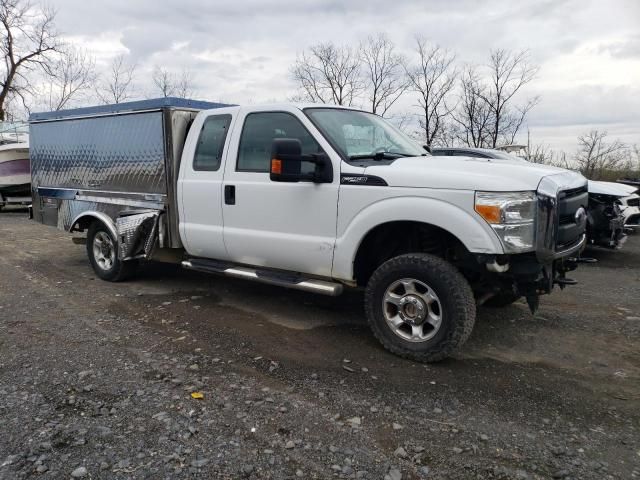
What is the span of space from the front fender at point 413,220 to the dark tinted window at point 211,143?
1.68m

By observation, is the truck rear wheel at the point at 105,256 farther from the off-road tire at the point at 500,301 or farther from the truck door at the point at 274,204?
the off-road tire at the point at 500,301

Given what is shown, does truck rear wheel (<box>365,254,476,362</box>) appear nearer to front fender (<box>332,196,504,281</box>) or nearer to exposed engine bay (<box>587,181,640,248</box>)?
front fender (<box>332,196,504,281</box>)

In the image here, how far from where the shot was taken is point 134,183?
6012 millimetres

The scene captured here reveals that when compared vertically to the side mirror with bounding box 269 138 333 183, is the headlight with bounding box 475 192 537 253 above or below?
below

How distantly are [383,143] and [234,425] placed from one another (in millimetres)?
2873

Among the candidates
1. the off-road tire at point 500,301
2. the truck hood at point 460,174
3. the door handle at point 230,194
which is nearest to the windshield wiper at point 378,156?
the truck hood at point 460,174

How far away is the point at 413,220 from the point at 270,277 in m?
1.59

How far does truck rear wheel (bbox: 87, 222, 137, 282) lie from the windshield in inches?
126

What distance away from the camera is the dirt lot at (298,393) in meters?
2.75

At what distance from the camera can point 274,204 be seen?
15.5ft

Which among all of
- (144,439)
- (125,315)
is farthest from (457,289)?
(125,315)

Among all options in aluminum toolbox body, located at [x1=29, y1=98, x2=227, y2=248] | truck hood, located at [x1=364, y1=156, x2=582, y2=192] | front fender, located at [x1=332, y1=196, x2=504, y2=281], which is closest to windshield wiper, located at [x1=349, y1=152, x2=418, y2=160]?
truck hood, located at [x1=364, y1=156, x2=582, y2=192]

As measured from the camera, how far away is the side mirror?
4.09m

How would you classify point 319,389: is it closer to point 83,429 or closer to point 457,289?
point 457,289
